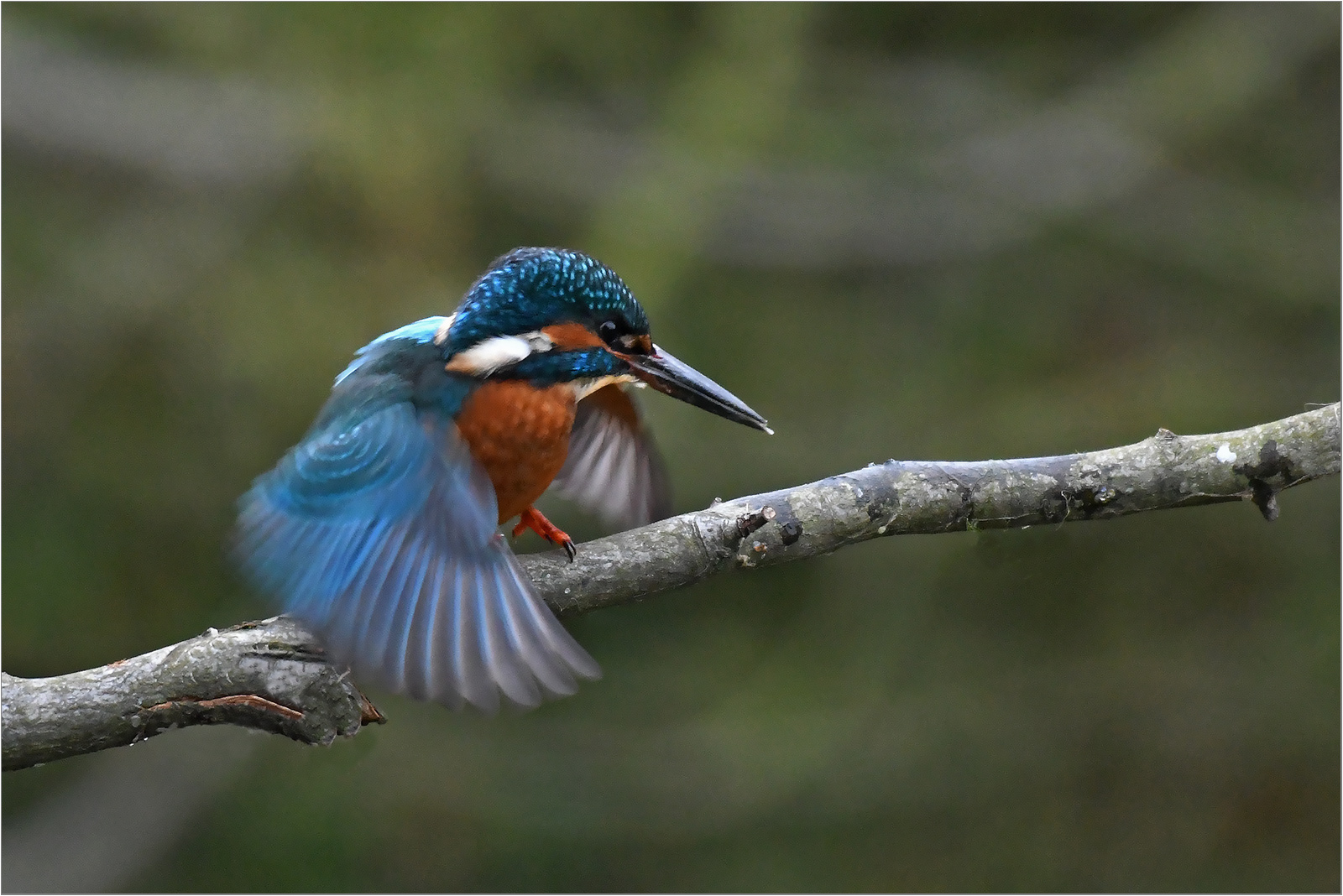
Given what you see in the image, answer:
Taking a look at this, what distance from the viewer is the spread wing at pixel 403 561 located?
1822 millimetres

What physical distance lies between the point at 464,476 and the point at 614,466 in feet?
1.68

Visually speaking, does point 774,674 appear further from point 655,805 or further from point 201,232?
point 201,232

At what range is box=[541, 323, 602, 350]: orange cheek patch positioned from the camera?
2.35 metres

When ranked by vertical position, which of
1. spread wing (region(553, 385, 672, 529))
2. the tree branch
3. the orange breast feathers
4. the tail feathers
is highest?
spread wing (region(553, 385, 672, 529))

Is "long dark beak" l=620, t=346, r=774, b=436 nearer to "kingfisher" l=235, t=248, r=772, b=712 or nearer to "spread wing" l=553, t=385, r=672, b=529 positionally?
"kingfisher" l=235, t=248, r=772, b=712

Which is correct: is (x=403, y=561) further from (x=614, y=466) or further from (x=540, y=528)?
(x=614, y=466)

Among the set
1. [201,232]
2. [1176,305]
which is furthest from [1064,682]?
[201,232]

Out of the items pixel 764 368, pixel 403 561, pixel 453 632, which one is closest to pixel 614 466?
pixel 403 561

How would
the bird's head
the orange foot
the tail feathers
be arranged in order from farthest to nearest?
the bird's head, the orange foot, the tail feathers

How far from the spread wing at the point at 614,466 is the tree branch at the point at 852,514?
1.79 ft

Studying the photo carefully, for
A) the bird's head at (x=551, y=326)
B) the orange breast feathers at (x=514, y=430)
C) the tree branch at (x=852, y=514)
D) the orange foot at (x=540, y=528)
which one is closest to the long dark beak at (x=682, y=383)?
the bird's head at (x=551, y=326)

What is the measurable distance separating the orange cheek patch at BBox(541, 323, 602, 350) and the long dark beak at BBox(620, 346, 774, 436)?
90mm

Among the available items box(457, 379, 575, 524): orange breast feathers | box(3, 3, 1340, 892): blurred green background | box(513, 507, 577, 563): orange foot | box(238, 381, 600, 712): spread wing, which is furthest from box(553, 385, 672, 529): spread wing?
box(3, 3, 1340, 892): blurred green background

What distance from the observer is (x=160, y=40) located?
417 cm
